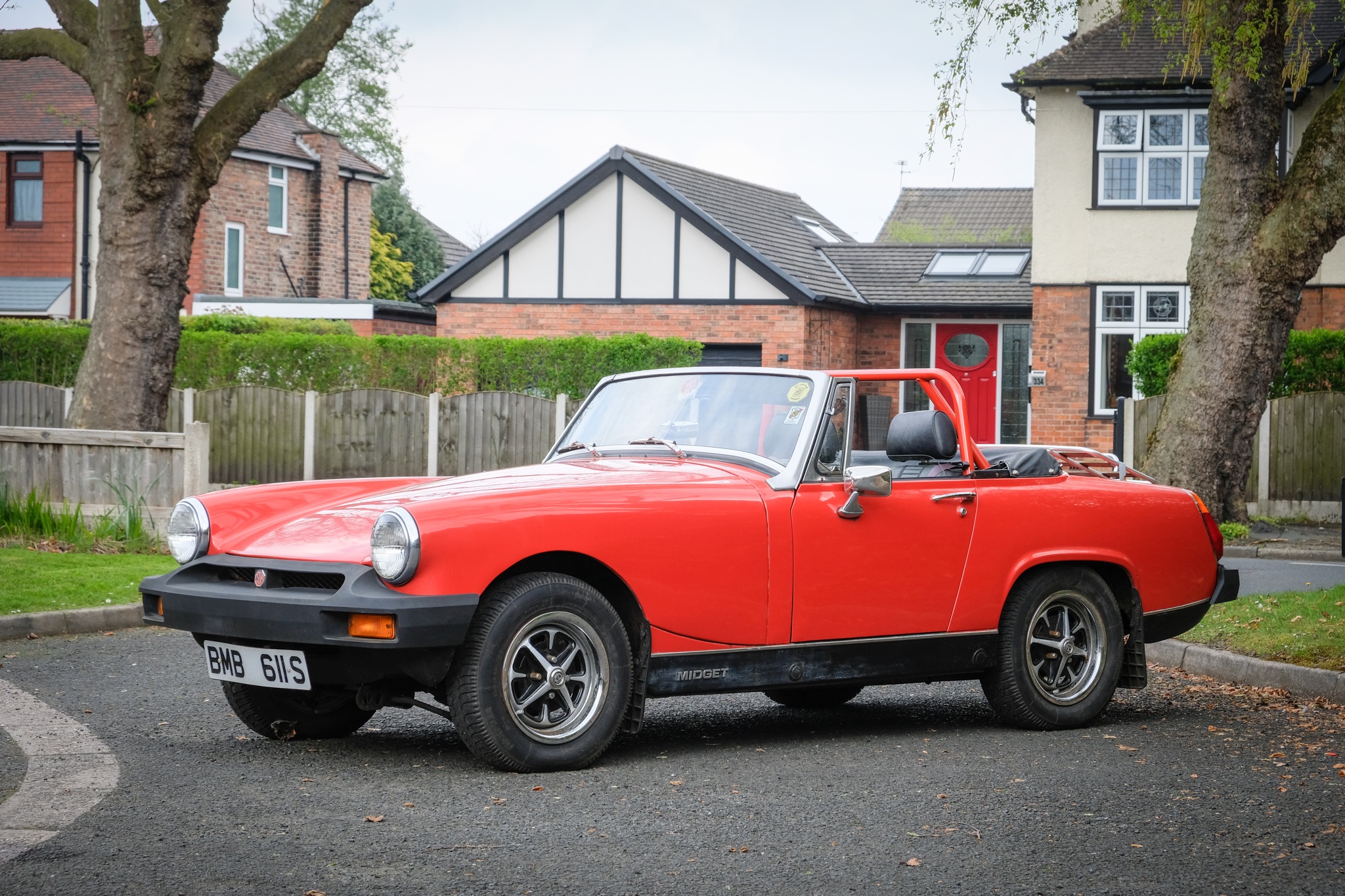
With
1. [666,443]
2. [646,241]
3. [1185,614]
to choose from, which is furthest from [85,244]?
[1185,614]

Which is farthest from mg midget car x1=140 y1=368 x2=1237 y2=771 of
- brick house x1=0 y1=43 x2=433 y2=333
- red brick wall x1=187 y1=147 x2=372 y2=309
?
red brick wall x1=187 y1=147 x2=372 y2=309

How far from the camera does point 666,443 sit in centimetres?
680

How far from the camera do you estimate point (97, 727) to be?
21.7 feet

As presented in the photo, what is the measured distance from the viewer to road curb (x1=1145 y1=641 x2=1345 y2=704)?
792cm

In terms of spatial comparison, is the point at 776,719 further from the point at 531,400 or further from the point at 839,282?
the point at 839,282

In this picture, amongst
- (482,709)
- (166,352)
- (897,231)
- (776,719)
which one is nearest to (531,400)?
(166,352)

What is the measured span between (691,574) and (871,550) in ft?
3.02

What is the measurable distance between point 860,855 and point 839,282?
26.9m

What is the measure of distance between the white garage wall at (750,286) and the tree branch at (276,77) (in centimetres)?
1296

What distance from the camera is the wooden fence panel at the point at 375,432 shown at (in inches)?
870

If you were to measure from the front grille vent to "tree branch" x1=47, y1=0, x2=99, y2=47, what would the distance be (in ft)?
39.7

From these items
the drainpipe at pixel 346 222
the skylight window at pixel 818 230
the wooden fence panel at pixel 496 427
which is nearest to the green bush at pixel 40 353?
the wooden fence panel at pixel 496 427

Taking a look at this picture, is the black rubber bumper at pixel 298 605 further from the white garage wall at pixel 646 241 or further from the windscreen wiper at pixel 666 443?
the white garage wall at pixel 646 241

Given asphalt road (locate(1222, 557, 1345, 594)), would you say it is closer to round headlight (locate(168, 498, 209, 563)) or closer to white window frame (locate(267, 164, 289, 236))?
round headlight (locate(168, 498, 209, 563))
